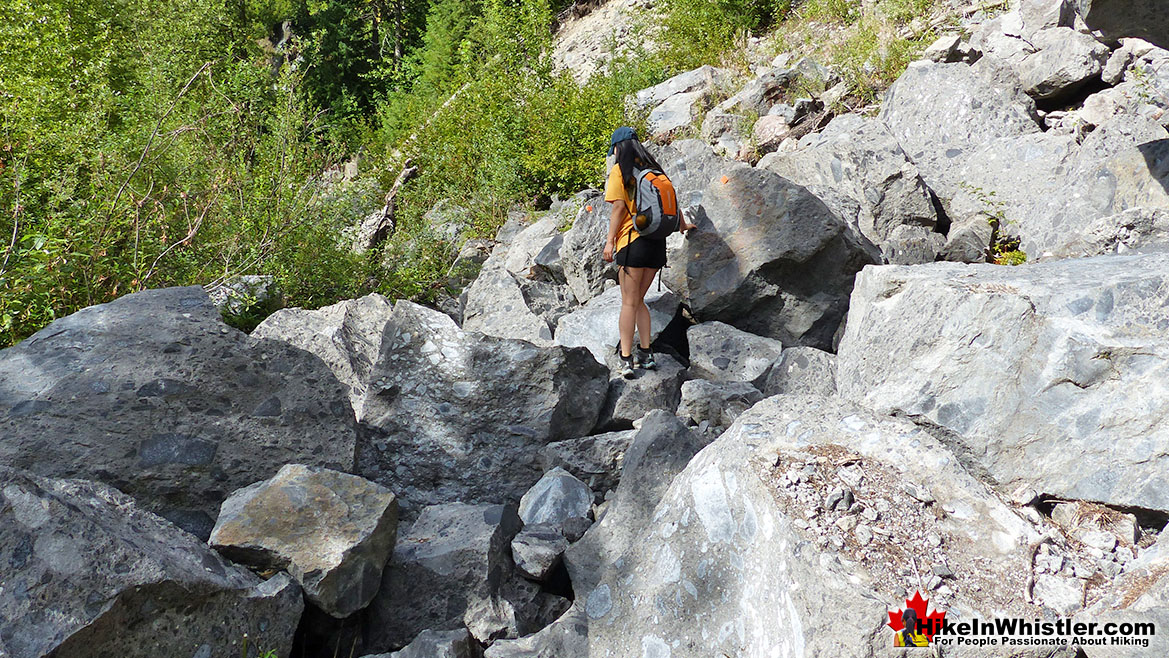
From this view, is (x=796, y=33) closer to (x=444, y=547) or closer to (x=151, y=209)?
(x=151, y=209)

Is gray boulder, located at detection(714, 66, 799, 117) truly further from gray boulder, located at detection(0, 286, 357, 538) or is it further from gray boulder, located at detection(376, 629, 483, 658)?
gray boulder, located at detection(376, 629, 483, 658)

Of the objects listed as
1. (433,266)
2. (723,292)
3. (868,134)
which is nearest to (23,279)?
(433,266)

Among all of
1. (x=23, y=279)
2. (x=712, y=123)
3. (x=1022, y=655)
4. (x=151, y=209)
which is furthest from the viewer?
(x=712, y=123)

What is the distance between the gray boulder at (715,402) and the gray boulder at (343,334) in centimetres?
186

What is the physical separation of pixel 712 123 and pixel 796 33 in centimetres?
350

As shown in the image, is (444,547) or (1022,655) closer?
(1022,655)

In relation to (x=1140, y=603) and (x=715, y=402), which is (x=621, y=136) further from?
(x=1140, y=603)

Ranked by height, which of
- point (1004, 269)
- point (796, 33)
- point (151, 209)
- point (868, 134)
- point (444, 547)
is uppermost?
point (151, 209)

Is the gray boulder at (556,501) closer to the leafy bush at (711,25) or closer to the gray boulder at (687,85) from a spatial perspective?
the gray boulder at (687,85)

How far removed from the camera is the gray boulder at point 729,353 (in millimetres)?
4766

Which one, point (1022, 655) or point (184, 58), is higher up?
point (184, 58)

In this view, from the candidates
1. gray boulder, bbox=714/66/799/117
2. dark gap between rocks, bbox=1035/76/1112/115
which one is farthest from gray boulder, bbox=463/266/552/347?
dark gap between rocks, bbox=1035/76/1112/115

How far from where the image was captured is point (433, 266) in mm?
8039

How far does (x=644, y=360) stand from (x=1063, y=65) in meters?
5.03
